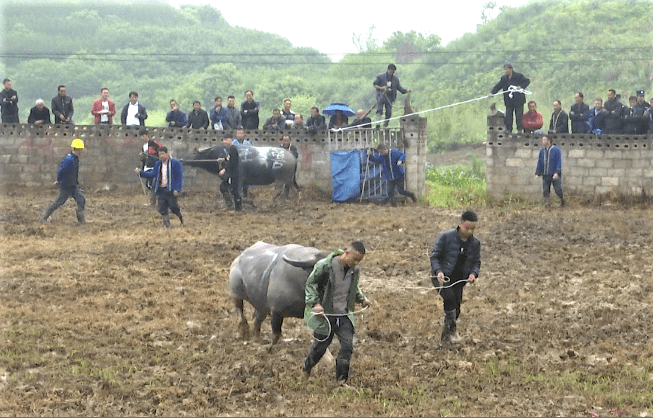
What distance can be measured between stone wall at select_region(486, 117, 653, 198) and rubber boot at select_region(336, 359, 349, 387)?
15001 millimetres

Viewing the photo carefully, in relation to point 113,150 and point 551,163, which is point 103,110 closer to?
point 113,150

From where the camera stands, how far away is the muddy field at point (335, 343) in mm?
9047

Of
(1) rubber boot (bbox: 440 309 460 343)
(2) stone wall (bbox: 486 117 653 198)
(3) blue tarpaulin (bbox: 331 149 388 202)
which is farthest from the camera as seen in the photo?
(3) blue tarpaulin (bbox: 331 149 388 202)

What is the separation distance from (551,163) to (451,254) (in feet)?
39.3

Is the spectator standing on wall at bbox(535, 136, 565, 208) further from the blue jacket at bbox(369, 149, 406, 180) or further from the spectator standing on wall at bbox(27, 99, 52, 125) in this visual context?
the spectator standing on wall at bbox(27, 99, 52, 125)

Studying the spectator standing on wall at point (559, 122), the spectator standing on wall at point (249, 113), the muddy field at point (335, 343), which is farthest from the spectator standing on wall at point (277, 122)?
the spectator standing on wall at point (559, 122)

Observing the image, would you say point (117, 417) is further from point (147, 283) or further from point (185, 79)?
point (185, 79)

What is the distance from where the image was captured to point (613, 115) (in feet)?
77.2

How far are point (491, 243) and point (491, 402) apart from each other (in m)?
8.93

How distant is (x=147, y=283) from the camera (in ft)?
46.2

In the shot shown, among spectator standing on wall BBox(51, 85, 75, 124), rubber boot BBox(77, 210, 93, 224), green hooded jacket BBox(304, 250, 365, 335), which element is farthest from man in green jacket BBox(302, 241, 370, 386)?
spectator standing on wall BBox(51, 85, 75, 124)

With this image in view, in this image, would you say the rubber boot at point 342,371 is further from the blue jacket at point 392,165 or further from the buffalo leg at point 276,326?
the blue jacket at point 392,165

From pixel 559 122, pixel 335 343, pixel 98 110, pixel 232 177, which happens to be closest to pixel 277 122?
pixel 232 177

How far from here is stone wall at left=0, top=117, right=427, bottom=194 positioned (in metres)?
25.0
